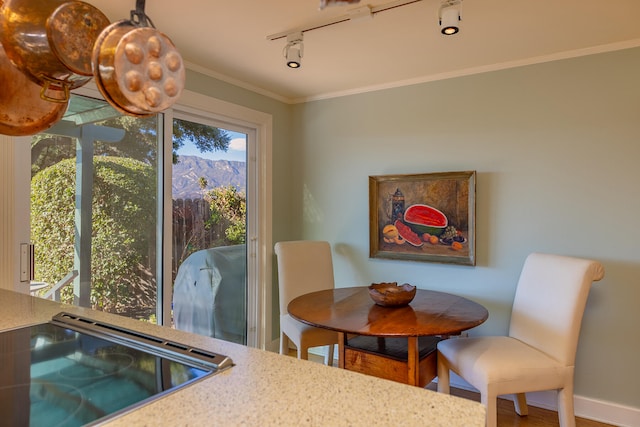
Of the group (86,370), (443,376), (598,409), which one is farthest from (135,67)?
(598,409)

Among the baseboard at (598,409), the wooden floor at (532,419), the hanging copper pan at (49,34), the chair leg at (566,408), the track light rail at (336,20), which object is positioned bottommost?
the wooden floor at (532,419)

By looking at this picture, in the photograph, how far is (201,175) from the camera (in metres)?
2.88

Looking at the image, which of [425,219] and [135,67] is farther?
[425,219]

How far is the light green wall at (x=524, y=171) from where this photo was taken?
2.28 m

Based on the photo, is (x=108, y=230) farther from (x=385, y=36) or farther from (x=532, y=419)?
(x=532, y=419)

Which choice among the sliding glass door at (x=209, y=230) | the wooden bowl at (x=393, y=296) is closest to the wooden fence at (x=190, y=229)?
the sliding glass door at (x=209, y=230)

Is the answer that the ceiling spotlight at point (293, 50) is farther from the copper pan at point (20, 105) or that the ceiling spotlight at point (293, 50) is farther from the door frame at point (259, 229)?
the copper pan at point (20, 105)

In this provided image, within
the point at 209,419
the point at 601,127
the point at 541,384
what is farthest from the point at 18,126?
the point at 601,127

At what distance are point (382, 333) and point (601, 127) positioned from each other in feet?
6.25

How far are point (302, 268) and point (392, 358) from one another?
111 cm

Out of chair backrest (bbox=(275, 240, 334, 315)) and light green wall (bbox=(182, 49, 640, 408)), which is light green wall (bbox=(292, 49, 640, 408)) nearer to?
light green wall (bbox=(182, 49, 640, 408))

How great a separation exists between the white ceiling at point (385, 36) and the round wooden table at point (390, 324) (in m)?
1.52

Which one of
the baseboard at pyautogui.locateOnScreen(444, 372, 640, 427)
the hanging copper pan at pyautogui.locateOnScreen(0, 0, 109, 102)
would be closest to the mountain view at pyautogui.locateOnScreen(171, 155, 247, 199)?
the hanging copper pan at pyautogui.locateOnScreen(0, 0, 109, 102)

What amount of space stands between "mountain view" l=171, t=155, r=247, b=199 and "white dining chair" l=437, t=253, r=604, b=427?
1989 mm
